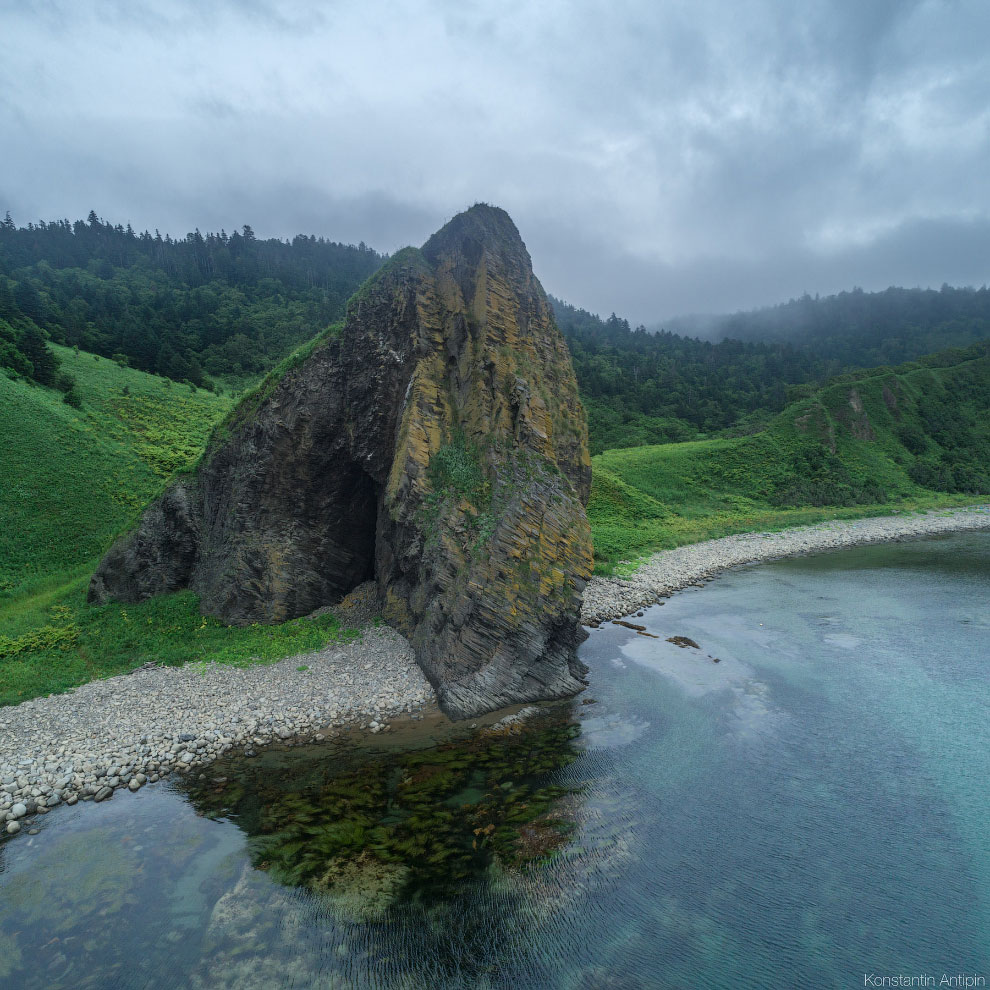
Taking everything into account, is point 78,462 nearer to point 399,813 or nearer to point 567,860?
point 399,813

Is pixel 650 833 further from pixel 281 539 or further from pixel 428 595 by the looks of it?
pixel 281 539

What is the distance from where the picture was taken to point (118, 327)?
7094cm

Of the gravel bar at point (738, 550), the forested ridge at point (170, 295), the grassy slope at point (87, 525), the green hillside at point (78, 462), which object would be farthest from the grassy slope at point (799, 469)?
the forested ridge at point (170, 295)

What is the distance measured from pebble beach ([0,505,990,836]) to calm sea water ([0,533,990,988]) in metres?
1.10

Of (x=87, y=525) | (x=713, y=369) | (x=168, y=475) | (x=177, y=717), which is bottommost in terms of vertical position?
(x=177, y=717)

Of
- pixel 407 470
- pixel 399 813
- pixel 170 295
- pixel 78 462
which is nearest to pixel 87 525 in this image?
pixel 78 462

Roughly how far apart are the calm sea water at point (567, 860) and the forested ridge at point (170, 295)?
46.8m

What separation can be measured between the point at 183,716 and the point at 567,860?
13.0 metres

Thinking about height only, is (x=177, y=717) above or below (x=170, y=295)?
below

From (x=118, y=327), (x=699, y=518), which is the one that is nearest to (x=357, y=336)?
(x=699, y=518)

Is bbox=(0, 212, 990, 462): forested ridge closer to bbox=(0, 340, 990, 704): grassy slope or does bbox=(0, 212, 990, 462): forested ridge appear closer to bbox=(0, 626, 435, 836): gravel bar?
bbox=(0, 340, 990, 704): grassy slope

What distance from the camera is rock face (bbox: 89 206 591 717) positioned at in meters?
20.7

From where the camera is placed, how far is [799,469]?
66312 millimetres

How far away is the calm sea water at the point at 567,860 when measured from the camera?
9.38 metres
